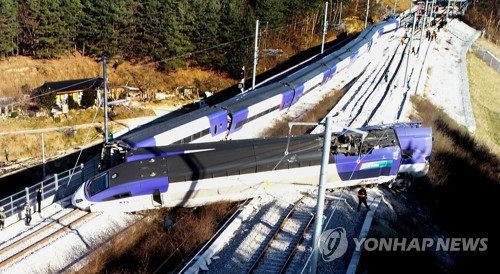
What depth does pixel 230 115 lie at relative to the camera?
27875 millimetres

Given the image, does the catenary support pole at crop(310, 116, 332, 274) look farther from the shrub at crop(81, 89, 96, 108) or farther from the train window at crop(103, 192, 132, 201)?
the shrub at crop(81, 89, 96, 108)

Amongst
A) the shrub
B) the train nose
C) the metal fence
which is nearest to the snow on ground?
the train nose

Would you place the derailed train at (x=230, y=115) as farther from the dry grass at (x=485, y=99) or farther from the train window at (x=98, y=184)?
the dry grass at (x=485, y=99)

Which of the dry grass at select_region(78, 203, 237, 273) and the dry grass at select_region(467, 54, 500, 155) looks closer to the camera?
the dry grass at select_region(78, 203, 237, 273)

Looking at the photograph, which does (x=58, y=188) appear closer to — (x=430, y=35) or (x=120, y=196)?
(x=120, y=196)

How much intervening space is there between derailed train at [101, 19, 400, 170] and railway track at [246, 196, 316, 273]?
709 cm

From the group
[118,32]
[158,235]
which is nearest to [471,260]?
[158,235]

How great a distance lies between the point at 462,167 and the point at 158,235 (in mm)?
20087

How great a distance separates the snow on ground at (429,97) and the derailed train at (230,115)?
134 inches

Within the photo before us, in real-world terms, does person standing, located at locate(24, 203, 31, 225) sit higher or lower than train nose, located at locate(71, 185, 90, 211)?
lower

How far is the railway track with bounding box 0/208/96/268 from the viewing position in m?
17.5

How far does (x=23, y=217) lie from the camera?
20641 mm

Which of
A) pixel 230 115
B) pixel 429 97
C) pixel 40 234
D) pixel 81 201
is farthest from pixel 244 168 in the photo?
pixel 429 97

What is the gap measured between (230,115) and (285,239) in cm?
1094
